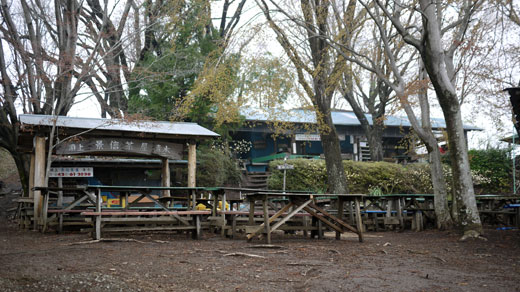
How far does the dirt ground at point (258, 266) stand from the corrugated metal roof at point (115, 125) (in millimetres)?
3903

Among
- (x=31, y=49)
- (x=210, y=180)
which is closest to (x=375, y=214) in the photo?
(x=210, y=180)

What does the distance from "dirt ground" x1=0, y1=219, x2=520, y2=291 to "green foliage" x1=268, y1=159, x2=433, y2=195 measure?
39.1ft

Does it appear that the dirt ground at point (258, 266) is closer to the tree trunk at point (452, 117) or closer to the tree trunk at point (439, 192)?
the tree trunk at point (452, 117)

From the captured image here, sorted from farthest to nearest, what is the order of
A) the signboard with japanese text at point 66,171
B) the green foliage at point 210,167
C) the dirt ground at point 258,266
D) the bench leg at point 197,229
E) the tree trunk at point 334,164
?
the green foliage at point 210,167 < the signboard with japanese text at point 66,171 < the tree trunk at point 334,164 < the bench leg at point 197,229 < the dirt ground at point 258,266

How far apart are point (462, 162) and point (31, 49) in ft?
45.3

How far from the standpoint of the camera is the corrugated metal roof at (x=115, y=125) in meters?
11.7

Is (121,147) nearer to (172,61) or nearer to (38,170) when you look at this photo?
(38,170)

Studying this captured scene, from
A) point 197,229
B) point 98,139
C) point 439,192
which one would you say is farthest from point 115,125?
point 439,192

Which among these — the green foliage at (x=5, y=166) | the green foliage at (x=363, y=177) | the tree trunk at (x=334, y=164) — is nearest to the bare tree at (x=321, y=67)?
the tree trunk at (x=334, y=164)

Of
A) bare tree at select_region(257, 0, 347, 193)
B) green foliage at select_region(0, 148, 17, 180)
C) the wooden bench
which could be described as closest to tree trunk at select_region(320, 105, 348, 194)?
bare tree at select_region(257, 0, 347, 193)

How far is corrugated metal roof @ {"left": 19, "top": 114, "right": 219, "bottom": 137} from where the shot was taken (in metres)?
11.7

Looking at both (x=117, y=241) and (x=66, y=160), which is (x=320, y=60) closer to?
(x=117, y=241)

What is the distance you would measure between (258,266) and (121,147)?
7884 mm

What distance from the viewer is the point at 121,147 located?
1271 centimetres
